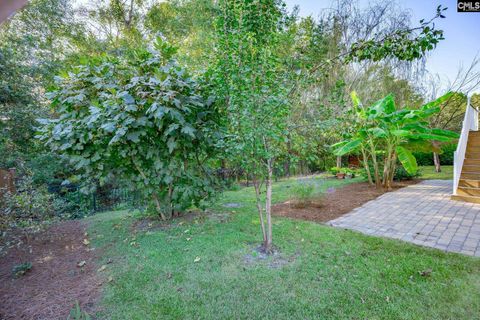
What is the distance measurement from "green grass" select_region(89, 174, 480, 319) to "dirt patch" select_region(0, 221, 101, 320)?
9.2 inches

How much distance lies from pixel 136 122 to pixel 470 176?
28.7 ft

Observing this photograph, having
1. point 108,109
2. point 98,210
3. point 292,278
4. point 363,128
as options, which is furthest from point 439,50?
point 98,210

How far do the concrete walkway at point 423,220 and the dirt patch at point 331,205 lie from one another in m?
0.23

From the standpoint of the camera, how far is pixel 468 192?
19.6 ft

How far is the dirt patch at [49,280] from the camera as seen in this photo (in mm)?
2527

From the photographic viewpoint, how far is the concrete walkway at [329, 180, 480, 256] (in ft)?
12.1

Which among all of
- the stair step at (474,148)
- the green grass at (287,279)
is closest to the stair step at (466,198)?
the stair step at (474,148)

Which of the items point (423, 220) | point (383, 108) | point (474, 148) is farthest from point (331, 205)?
point (474, 148)

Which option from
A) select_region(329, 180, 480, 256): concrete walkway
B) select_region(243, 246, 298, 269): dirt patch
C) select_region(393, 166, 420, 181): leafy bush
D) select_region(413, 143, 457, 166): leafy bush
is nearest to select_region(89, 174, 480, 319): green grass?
select_region(243, 246, 298, 269): dirt patch

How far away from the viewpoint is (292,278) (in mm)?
2814

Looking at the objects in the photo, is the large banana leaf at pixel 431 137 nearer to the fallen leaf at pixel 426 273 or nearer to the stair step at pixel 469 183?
the stair step at pixel 469 183

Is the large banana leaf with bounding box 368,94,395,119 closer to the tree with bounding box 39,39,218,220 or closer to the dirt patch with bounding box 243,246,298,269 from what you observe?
the tree with bounding box 39,39,218,220

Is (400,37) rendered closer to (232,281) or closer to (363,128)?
(232,281)

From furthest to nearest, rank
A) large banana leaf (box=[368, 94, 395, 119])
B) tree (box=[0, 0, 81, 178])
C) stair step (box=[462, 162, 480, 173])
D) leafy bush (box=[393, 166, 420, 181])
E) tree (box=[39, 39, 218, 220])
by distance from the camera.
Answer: leafy bush (box=[393, 166, 420, 181])
large banana leaf (box=[368, 94, 395, 119])
stair step (box=[462, 162, 480, 173])
tree (box=[0, 0, 81, 178])
tree (box=[39, 39, 218, 220])
